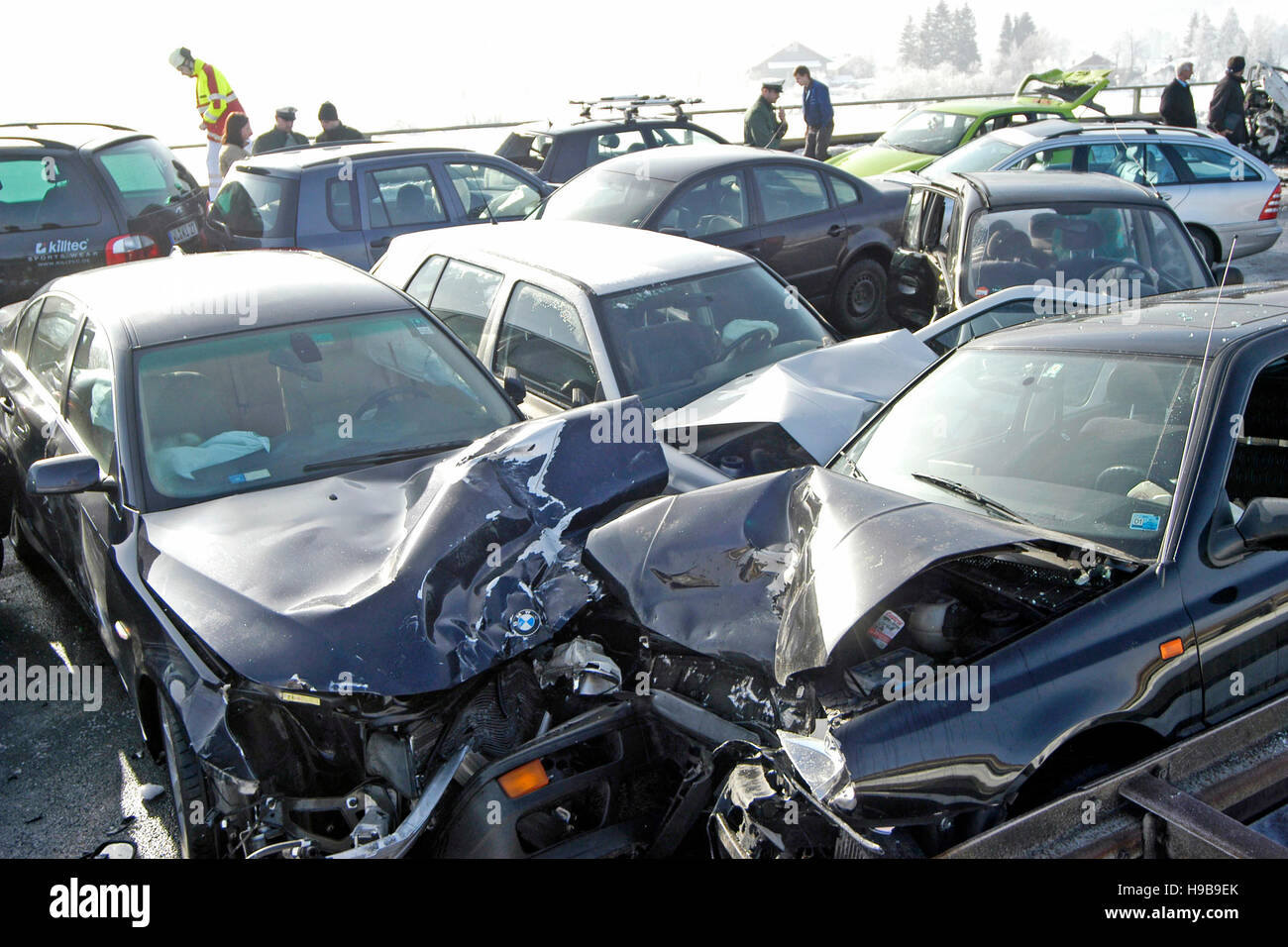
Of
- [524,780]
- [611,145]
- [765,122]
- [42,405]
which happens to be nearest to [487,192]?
[611,145]

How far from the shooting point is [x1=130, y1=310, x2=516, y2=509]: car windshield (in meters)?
4.00

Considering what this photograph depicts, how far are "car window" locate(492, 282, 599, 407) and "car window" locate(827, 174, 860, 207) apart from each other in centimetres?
410

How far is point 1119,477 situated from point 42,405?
4.41 m

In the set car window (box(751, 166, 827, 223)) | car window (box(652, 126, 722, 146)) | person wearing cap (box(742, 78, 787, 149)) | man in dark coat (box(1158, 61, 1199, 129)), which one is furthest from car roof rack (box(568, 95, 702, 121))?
man in dark coat (box(1158, 61, 1199, 129))

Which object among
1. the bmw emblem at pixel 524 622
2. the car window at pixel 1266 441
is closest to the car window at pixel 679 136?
the car window at pixel 1266 441

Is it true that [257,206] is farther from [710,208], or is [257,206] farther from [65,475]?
[65,475]

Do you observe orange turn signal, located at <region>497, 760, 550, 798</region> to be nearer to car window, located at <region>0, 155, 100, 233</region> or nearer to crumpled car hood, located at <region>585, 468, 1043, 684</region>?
crumpled car hood, located at <region>585, 468, 1043, 684</region>

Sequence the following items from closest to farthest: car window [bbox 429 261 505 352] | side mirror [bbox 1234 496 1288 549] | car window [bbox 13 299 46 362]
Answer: side mirror [bbox 1234 496 1288 549] < car window [bbox 13 299 46 362] < car window [bbox 429 261 505 352]

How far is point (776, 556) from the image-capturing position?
10.7 ft

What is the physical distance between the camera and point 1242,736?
269cm

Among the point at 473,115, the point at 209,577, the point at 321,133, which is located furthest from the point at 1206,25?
the point at 209,577

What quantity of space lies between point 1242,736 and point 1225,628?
48cm

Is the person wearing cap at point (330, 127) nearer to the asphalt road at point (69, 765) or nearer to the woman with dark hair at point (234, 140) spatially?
the woman with dark hair at point (234, 140)
